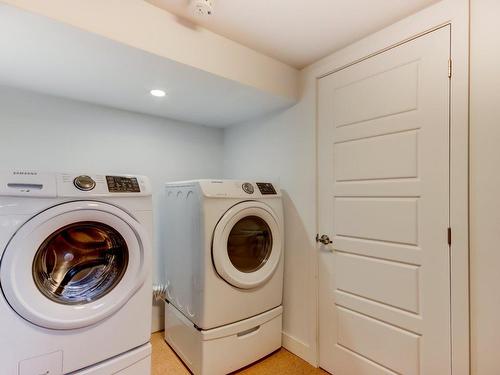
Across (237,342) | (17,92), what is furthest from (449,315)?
(17,92)

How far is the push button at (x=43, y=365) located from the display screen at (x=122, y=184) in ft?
2.44

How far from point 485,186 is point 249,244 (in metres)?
1.37

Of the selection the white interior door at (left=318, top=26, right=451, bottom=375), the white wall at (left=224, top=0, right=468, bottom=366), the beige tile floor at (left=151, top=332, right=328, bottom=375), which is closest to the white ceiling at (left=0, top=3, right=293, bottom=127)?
the white wall at (left=224, top=0, right=468, bottom=366)

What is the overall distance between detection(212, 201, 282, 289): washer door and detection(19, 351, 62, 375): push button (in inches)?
32.7

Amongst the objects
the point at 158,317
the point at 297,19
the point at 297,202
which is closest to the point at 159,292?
the point at 158,317

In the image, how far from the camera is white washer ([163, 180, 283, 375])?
1649mm

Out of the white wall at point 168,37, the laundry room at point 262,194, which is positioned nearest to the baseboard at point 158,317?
the laundry room at point 262,194

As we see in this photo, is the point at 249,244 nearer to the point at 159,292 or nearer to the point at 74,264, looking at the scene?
the point at 159,292

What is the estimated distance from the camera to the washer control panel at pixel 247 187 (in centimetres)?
183

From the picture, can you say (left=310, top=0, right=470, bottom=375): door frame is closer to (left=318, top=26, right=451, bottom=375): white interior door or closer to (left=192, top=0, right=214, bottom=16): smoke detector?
(left=318, top=26, right=451, bottom=375): white interior door

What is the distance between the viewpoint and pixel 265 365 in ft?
6.06

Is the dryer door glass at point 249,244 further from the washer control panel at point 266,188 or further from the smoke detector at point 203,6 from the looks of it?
the smoke detector at point 203,6

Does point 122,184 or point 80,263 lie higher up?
point 122,184

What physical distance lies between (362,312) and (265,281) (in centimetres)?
62
